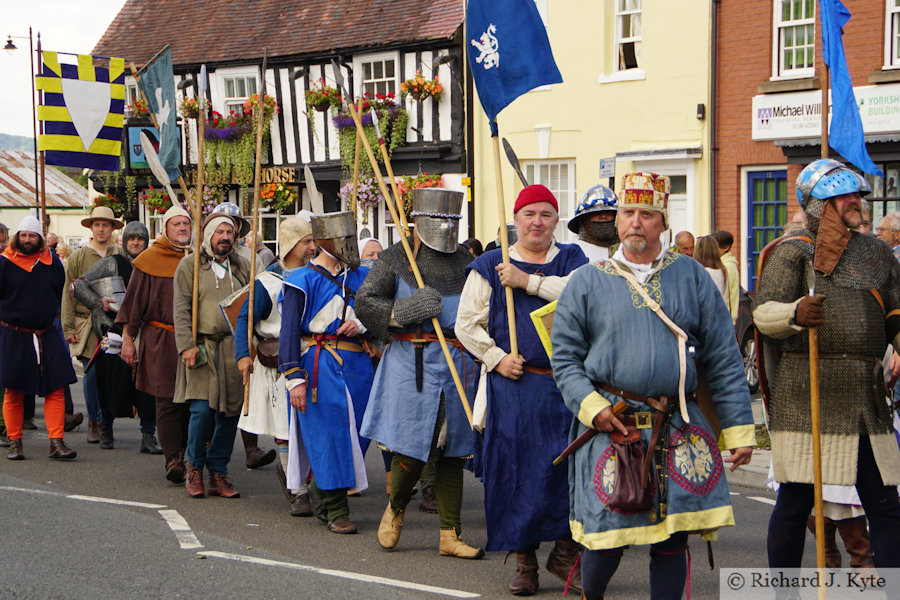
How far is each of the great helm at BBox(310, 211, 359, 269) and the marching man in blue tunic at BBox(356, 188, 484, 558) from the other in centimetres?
66

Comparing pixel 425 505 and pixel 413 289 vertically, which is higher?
pixel 413 289

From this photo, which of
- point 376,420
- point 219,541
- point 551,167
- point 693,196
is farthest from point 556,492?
point 551,167

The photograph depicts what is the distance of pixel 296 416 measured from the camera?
309 inches

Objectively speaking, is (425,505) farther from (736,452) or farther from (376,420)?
(736,452)

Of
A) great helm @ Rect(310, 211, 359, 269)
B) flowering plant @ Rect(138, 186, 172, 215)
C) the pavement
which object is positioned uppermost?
flowering plant @ Rect(138, 186, 172, 215)

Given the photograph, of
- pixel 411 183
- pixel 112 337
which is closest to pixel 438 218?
pixel 112 337

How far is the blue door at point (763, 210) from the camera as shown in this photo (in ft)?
62.5

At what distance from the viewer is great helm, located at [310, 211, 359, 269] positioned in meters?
7.71

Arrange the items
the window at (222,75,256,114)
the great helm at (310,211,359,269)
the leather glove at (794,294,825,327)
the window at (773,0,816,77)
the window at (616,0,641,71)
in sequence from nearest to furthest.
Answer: the leather glove at (794,294,825,327) → the great helm at (310,211,359,269) → the window at (773,0,816,77) → the window at (616,0,641,71) → the window at (222,75,256,114)

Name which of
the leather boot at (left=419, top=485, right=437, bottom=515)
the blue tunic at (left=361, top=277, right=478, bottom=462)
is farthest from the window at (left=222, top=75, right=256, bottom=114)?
the blue tunic at (left=361, top=277, right=478, bottom=462)

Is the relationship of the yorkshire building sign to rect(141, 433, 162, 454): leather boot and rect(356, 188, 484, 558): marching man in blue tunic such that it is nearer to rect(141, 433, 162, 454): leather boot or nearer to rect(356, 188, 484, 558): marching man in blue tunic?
rect(141, 433, 162, 454): leather boot

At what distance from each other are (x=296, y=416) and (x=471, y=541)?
139 centimetres

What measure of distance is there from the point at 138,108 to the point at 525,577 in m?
24.9

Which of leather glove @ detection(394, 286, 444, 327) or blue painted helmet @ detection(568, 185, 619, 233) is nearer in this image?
blue painted helmet @ detection(568, 185, 619, 233)
